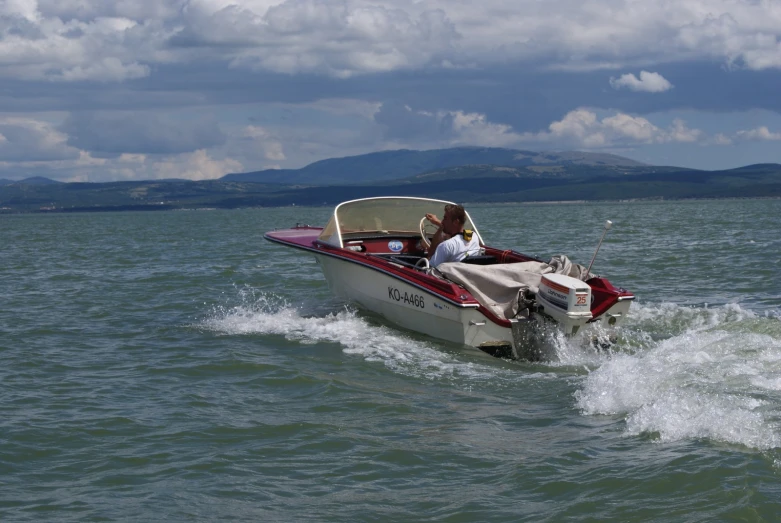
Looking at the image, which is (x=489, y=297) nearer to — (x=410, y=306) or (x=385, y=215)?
(x=410, y=306)

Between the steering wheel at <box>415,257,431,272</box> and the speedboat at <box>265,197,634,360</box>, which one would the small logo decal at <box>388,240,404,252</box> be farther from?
the steering wheel at <box>415,257,431,272</box>

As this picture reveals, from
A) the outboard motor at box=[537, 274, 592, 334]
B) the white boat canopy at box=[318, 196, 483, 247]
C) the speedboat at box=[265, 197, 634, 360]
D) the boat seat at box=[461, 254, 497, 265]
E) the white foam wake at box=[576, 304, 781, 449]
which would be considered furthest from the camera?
the white boat canopy at box=[318, 196, 483, 247]

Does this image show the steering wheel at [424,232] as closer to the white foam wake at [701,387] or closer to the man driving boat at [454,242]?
the man driving boat at [454,242]

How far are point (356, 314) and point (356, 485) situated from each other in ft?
24.1

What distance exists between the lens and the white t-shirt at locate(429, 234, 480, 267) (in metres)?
13.0

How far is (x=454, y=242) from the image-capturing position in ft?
42.8

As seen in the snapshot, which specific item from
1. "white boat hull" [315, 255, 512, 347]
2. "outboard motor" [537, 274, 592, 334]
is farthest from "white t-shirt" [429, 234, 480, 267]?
"outboard motor" [537, 274, 592, 334]

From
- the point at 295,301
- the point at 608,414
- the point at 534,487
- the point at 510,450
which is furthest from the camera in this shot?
the point at 295,301

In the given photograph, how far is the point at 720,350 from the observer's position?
10602 mm

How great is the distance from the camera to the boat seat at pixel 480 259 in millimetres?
13477

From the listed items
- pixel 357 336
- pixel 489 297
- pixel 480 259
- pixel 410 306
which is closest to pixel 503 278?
pixel 489 297

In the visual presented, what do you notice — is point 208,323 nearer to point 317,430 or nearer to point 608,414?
point 317,430

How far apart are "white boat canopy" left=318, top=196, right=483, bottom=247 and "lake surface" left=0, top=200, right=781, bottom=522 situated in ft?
4.36

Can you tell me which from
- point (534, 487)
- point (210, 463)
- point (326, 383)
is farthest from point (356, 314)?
point (534, 487)
